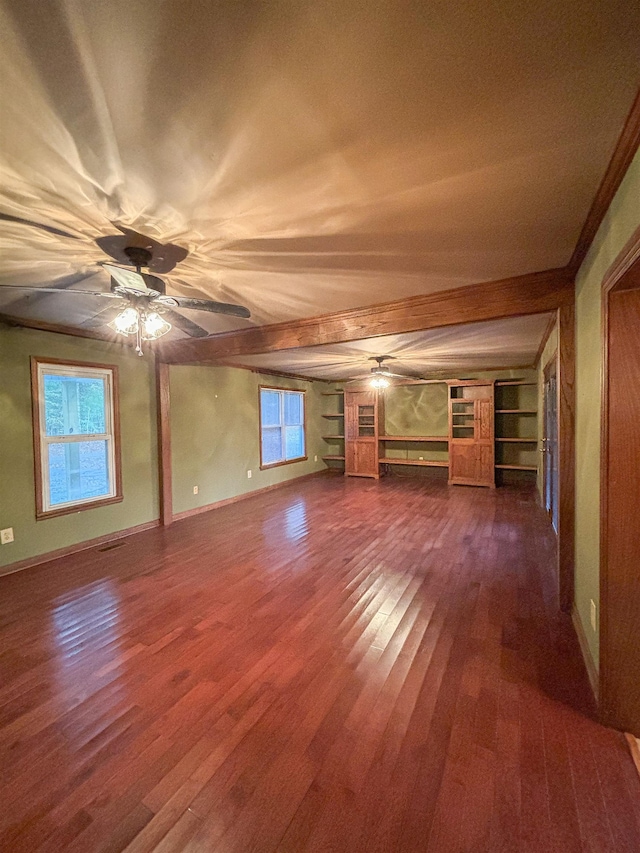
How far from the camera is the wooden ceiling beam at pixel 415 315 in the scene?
252cm

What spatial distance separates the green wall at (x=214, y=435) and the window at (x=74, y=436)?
0.85 metres

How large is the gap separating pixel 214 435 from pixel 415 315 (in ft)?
12.3

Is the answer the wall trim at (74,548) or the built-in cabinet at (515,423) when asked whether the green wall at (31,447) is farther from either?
the built-in cabinet at (515,423)

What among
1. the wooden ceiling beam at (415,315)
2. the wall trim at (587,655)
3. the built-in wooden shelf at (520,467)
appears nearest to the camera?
the wall trim at (587,655)

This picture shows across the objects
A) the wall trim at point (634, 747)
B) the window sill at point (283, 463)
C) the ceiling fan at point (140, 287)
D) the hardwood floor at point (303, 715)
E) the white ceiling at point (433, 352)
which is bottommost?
the hardwood floor at point (303, 715)

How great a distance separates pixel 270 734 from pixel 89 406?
12.5 ft

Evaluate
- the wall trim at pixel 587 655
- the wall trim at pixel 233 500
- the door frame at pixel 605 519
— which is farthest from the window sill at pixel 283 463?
the door frame at pixel 605 519

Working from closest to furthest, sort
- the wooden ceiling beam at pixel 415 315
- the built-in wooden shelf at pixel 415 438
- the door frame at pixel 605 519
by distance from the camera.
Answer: the door frame at pixel 605 519 → the wooden ceiling beam at pixel 415 315 → the built-in wooden shelf at pixel 415 438

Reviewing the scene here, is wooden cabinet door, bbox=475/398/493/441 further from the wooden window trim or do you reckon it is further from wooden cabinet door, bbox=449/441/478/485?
the wooden window trim

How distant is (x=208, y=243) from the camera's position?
1.96 meters

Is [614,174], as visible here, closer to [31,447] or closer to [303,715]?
[303,715]

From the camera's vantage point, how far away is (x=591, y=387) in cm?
196

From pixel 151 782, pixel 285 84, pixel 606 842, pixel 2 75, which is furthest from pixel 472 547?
pixel 2 75

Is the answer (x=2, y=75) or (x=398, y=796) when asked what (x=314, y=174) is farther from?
(x=398, y=796)
